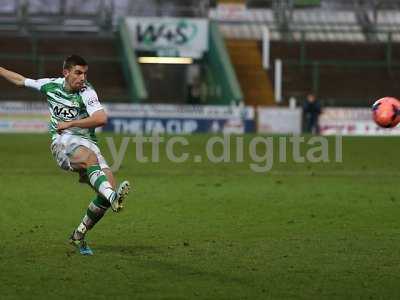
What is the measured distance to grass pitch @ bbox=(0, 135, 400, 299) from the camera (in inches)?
361

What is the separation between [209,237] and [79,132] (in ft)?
7.45

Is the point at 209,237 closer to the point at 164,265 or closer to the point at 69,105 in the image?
the point at 164,265

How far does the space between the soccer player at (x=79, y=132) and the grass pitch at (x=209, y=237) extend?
0.53 m

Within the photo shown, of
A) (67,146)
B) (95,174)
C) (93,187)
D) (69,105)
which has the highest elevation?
(69,105)

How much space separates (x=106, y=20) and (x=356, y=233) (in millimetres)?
35789

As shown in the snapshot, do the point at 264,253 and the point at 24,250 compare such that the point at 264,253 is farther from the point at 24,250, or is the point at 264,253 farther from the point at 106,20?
the point at 106,20

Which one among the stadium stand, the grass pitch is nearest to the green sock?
the grass pitch

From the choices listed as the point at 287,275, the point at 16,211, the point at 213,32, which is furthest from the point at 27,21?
the point at 287,275

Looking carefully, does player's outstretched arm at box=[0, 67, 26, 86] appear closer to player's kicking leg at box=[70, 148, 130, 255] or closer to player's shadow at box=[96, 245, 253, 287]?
player's kicking leg at box=[70, 148, 130, 255]

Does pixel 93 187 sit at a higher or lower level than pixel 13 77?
lower

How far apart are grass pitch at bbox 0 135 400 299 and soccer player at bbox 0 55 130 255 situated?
0.53 metres

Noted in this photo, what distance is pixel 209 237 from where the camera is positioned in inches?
493

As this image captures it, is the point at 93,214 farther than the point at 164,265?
Yes

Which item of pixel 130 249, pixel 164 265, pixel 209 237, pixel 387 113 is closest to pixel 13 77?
pixel 130 249
